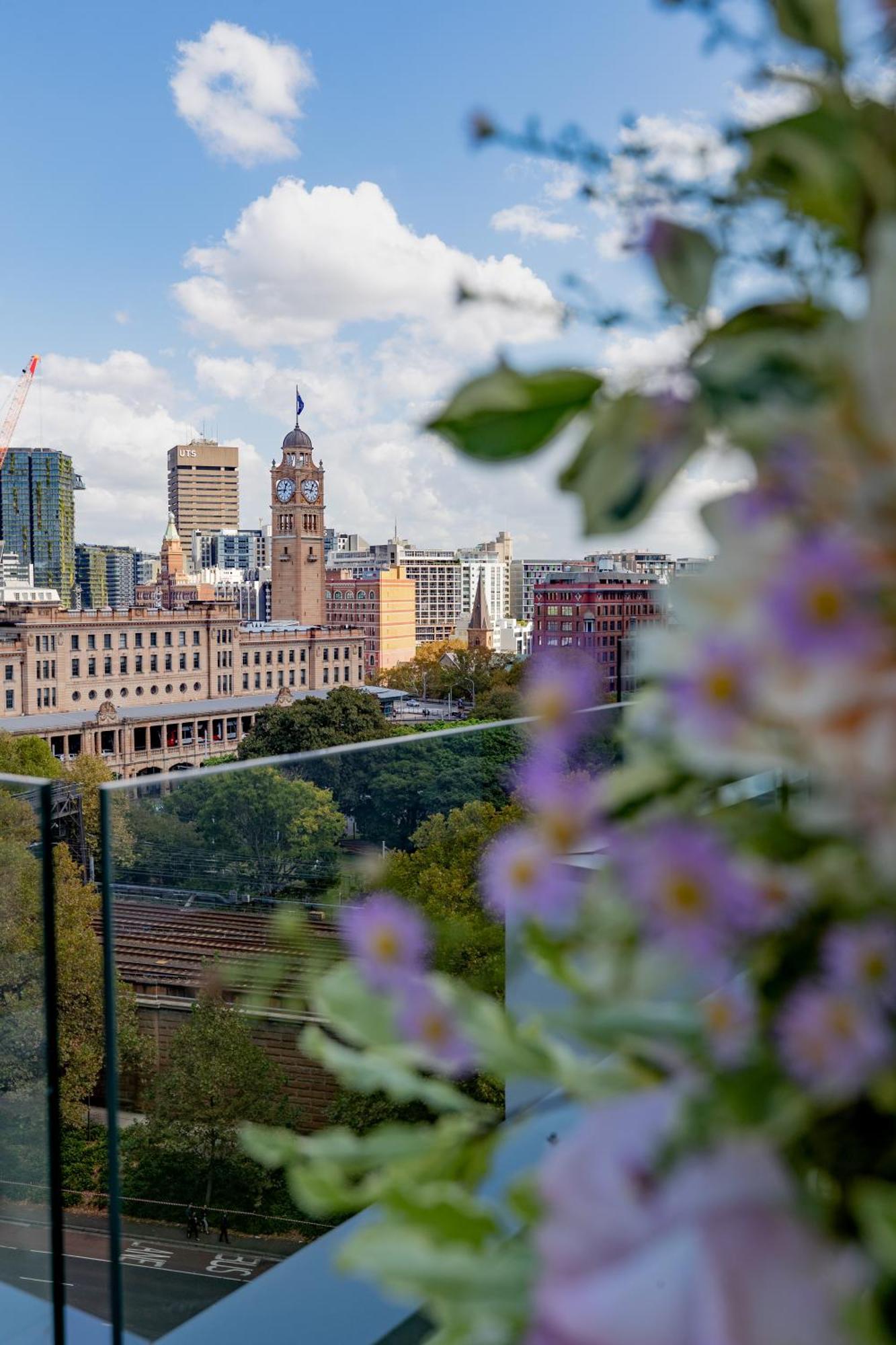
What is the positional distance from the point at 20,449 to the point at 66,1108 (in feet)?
219

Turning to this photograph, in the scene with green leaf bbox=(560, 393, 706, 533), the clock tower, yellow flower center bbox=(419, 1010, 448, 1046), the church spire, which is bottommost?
the church spire

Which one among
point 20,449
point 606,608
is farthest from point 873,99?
point 20,449

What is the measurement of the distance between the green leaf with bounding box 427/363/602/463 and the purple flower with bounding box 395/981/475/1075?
17 cm

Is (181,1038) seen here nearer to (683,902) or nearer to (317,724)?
(683,902)

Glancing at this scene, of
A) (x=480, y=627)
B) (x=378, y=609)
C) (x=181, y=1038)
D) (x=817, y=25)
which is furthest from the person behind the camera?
(x=378, y=609)

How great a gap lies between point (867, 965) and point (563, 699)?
102 millimetres

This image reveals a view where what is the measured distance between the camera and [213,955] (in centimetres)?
152

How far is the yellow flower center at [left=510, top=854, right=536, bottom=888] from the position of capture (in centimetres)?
29

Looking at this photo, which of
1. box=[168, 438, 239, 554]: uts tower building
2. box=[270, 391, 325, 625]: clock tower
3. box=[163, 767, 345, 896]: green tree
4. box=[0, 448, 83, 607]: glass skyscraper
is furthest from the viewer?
box=[168, 438, 239, 554]: uts tower building

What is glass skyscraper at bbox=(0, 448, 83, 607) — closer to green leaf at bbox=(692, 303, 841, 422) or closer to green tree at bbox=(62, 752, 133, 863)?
green tree at bbox=(62, 752, 133, 863)

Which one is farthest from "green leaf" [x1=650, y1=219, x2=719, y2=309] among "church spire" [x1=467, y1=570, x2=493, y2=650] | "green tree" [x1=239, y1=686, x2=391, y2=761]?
"church spire" [x1=467, y1=570, x2=493, y2=650]

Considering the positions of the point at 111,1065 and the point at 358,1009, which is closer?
the point at 358,1009

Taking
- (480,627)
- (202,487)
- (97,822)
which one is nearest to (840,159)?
(97,822)

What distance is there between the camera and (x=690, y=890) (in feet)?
0.79
